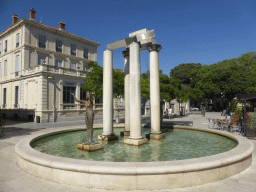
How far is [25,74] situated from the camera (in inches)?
1032

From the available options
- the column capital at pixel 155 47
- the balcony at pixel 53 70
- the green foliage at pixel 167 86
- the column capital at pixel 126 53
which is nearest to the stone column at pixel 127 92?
the column capital at pixel 126 53

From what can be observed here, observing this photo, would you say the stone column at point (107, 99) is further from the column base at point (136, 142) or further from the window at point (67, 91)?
the window at point (67, 91)

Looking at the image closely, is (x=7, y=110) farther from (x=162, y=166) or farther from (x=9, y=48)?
(x=162, y=166)

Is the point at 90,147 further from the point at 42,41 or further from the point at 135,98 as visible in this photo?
the point at 42,41

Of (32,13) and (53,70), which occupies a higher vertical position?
(32,13)

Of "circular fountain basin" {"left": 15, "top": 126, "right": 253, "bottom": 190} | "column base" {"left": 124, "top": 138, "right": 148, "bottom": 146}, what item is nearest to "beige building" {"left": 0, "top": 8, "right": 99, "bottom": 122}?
"column base" {"left": 124, "top": 138, "right": 148, "bottom": 146}

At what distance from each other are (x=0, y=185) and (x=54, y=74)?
21.3 metres

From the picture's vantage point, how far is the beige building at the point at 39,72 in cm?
2367

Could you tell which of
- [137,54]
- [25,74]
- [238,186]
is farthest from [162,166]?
[25,74]

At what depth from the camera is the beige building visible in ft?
77.7

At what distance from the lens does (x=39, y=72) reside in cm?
2302

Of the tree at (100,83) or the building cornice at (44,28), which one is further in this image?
the building cornice at (44,28)

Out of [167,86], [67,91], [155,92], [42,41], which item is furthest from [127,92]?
[42,41]

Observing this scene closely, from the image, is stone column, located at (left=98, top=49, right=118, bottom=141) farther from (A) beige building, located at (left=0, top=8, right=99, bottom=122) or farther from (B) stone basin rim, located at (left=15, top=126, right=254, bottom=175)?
(A) beige building, located at (left=0, top=8, right=99, bottom=122)
